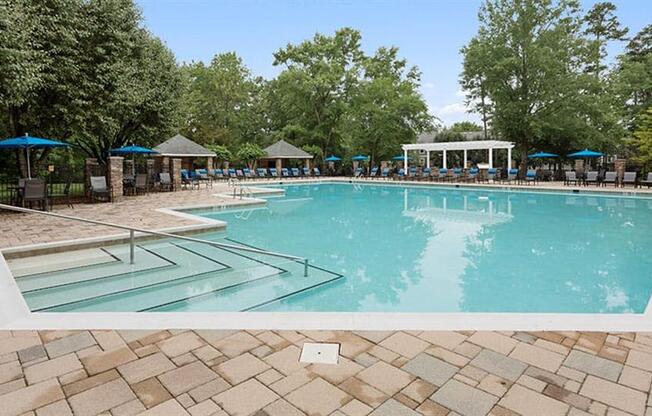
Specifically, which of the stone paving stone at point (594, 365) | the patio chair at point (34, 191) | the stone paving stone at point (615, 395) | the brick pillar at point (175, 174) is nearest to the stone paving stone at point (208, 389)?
the stone paving stone at point (615, 395)

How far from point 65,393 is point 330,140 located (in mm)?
33657

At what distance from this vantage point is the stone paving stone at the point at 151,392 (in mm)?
2203

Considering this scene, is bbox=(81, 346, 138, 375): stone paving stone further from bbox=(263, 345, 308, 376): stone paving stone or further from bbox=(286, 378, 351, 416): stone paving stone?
bbox=(286, 378, 351, 416): stone paving stone

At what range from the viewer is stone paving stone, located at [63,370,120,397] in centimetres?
230

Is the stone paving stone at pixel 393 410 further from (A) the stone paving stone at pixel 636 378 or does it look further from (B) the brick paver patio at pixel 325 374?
(A) the stone paving stone at pixel 636 378

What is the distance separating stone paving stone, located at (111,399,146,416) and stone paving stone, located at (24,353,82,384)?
594 mm

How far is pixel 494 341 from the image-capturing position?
2922mm

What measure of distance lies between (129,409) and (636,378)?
2.78 m

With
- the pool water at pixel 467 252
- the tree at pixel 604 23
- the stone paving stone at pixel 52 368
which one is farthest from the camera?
the tree at pixel 604 23

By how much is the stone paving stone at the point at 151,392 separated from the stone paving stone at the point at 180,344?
1.07 ft

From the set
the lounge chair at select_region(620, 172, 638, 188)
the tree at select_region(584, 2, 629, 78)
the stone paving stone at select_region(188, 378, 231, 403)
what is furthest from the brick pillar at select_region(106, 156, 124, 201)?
the tree at select_region(584, 2, 629, 78)

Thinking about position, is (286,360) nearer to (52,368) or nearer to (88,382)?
(88,382)

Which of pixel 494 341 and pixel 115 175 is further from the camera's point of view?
pixel 115 175

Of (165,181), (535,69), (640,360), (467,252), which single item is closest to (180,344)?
(640,360)
